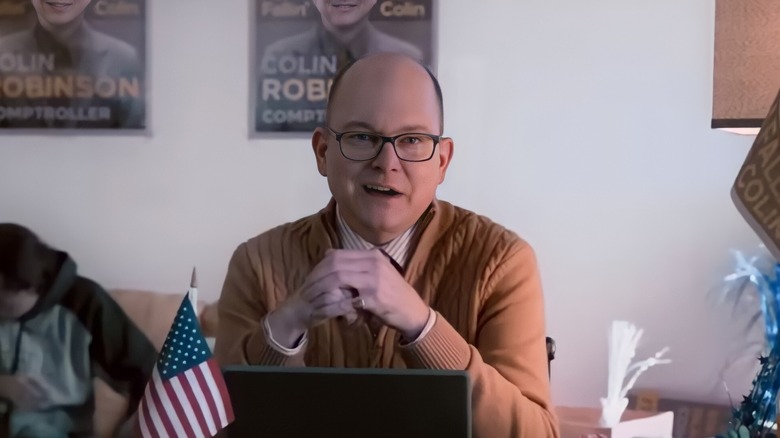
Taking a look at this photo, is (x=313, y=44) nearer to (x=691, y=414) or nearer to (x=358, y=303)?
(x=358, y=303)

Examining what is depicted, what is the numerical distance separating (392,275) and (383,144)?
258mm

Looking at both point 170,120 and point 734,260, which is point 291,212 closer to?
point 170,120

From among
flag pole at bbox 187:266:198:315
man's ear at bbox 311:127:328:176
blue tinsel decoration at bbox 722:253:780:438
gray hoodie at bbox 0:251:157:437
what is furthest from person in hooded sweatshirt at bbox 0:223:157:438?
blue tinsel decoration at bbox 722:253:780:438

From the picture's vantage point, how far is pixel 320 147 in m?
1.75

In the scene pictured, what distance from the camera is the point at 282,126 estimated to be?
1787mm

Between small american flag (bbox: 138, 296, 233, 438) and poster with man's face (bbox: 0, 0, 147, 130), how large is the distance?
1.86ft

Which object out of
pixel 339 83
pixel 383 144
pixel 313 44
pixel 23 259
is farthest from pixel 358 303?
pixel 23 259

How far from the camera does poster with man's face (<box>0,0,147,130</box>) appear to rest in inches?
71.9

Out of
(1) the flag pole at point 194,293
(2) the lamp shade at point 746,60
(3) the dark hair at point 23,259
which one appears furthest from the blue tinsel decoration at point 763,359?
(3) the dark hair at point 23,259

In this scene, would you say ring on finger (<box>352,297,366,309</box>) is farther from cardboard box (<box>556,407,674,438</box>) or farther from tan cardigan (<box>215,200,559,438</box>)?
cardboard box (<box>556,407,674,438</box>)

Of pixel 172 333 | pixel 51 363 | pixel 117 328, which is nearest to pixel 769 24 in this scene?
pixel 172 333

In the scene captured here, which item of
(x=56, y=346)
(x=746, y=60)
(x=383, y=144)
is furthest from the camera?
(x=56, y=346)

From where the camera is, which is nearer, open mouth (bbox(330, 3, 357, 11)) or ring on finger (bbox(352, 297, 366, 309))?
ring on finger (bbox(352, 297, 366, 309))

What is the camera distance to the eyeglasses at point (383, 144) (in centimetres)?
166
